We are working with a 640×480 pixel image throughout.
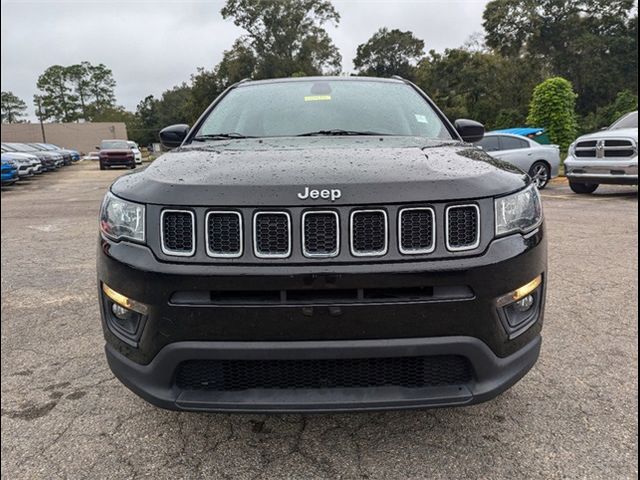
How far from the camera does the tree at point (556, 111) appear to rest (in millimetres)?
18594

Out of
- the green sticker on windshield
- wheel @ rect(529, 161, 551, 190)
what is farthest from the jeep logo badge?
wheel @ rect(529, 161, 551, 190)

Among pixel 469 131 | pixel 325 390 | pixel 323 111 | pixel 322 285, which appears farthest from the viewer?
pixel 469 131

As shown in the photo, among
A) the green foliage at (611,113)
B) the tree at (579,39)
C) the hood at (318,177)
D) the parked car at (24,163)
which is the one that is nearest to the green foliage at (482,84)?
the tree at (579,39)

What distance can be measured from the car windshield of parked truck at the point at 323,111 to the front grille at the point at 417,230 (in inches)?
46.0

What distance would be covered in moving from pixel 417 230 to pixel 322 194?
0.36m

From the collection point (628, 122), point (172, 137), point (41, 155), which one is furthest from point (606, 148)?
point (41, 155)

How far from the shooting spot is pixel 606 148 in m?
9.86

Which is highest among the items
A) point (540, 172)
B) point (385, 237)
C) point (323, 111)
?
A: point (323, 111)

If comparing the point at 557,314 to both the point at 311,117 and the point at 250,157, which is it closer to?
the point at 311,117

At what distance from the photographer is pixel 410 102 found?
3.33m

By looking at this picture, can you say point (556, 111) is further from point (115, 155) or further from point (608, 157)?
point (115, 155)

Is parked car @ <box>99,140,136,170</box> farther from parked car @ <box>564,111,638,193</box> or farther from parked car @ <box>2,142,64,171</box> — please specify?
parked car @ <box>564,111,638,193</box>

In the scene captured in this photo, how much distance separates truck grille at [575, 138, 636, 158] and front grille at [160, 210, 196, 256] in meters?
10.0

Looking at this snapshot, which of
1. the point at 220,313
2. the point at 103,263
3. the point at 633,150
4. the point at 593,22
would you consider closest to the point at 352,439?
the point at 220,313
